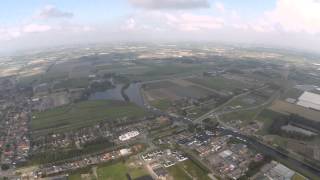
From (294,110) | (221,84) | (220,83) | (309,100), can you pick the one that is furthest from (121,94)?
(309,100)

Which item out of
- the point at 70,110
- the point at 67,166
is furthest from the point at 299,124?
the point at 70,110

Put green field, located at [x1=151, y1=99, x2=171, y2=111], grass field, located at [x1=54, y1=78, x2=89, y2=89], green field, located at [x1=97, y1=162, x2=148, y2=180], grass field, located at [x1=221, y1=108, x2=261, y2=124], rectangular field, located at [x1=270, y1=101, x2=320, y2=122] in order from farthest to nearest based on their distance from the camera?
grass field, located at [x1=54, y1=78, x2=89, y2=89]
green field, located at [x1=151, y1=99, x2=171, y2=111]
rectangular field, located at [x1=270, y1=101, x2=320, y2=122]
grass field, located at [x1=221, y1=108, x2=261, y2=124]
green field, located at [x1=97, y1=162, x2=148, y2=180]

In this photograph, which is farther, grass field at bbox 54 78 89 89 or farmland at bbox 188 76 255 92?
grass field at bbox 54 78 89 89

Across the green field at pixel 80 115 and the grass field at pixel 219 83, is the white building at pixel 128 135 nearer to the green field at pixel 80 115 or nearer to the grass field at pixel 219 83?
the green field at pixel 80 115

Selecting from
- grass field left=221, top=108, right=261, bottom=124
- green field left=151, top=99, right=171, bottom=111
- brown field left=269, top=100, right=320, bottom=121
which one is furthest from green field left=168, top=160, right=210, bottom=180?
brown field left=269, top=100, right=320, bottom=121

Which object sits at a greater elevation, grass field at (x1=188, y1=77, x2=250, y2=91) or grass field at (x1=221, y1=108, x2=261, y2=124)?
grass field at (x1=188, y1=77, x2=250, y2=91)

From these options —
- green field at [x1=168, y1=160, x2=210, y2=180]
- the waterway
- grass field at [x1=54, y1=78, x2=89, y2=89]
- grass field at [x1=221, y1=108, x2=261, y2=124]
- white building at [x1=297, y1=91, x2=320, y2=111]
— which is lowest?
grass field at [x1=54, y1=78, x2=89, y2=89]

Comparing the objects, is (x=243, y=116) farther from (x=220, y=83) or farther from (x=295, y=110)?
(x=220, y=83)

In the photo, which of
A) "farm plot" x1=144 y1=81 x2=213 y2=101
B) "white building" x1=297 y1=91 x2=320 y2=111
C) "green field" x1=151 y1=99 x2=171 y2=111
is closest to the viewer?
"green field" x1=151 y1=99 x2=171 y2=111

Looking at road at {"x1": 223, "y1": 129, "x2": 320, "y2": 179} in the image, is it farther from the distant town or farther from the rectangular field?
the rectangular field
